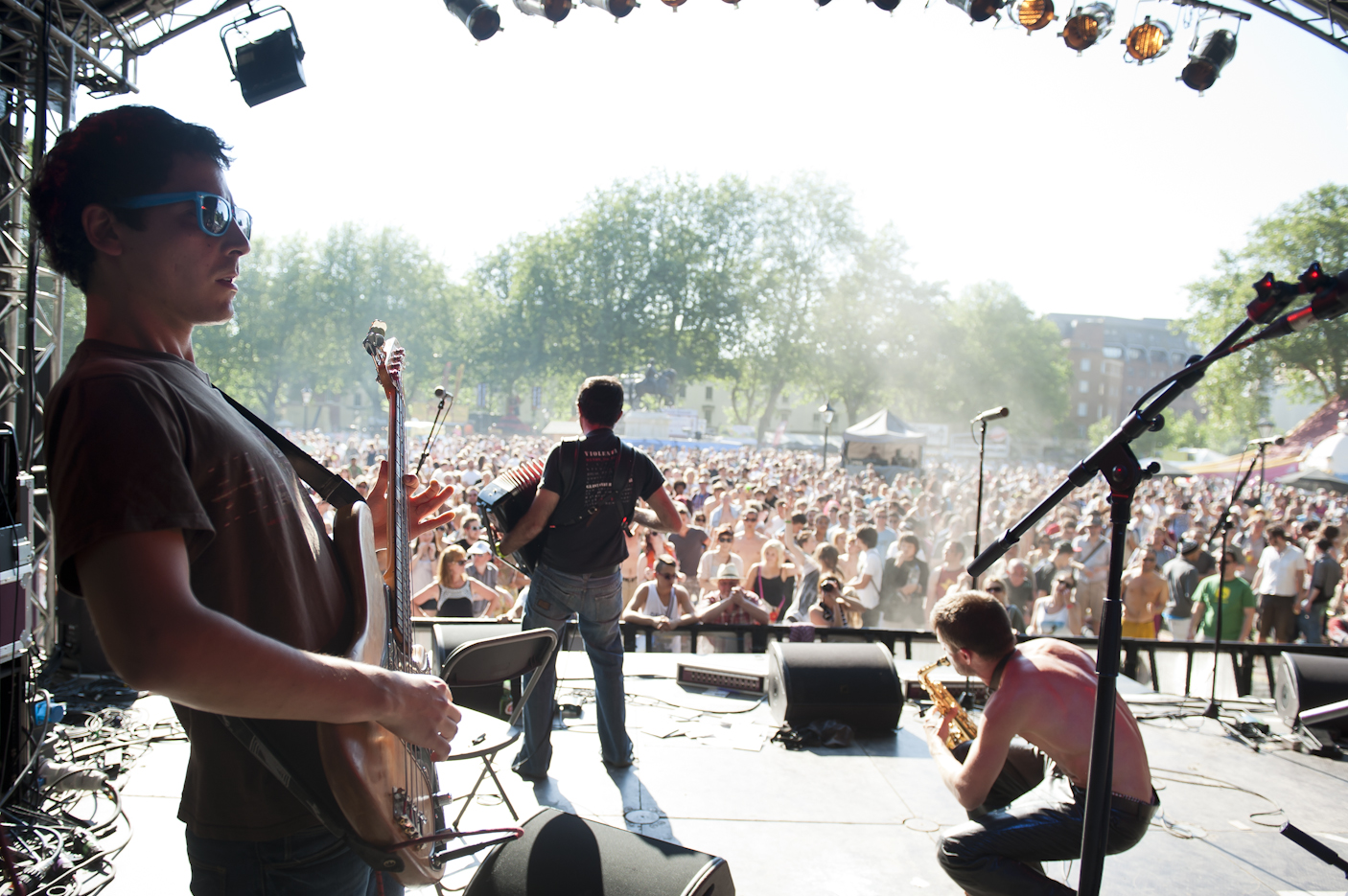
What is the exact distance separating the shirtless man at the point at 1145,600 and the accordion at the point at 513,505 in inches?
243

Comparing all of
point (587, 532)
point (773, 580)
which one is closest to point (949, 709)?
point (587, 532)

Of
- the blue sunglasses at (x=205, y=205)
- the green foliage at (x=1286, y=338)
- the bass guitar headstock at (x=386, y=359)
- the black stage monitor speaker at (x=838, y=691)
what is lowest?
the black stage monitor speaker at (x=838, y=691)

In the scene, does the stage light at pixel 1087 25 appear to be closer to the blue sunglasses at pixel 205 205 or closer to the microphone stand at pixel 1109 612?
the microphone stand at pixel 1109 612

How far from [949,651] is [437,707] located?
2407 millimetres

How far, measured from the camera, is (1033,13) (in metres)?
6.37

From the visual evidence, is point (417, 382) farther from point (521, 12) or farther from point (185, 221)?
point (185, 221)

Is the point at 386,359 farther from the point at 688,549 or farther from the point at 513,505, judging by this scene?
the point at 688,549

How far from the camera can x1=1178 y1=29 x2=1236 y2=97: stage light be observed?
6660 millimetres

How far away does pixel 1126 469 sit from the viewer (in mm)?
1940

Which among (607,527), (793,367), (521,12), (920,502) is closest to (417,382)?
(793,367)

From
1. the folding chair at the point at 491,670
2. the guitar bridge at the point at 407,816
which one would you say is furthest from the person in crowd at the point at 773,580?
the guitar bridge at the point at 407,816

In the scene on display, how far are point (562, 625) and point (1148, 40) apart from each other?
6.76m

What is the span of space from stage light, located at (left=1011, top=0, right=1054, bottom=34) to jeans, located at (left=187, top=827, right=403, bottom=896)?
7.28 metres

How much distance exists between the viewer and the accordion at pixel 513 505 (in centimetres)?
397
